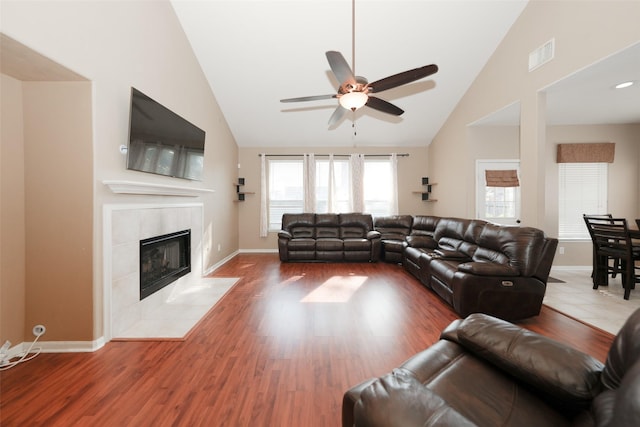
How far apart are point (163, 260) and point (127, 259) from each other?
2.44 feet

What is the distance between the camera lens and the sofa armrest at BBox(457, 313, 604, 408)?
0.92 m

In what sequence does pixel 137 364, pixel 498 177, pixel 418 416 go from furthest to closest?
1. pixel 498 177
2. pixel 137 364
3. pixel 418 416

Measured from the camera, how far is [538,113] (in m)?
3.17

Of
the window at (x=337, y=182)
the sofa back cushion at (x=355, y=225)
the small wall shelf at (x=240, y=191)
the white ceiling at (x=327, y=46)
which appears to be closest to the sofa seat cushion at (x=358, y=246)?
the sofa back cushion at (x=355, y=225)

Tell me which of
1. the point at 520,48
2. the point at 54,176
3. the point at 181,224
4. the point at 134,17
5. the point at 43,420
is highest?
the point at 520,48

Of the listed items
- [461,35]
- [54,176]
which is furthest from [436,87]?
[54,176]

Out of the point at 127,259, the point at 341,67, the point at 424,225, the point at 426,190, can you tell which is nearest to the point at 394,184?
the point at 426,190

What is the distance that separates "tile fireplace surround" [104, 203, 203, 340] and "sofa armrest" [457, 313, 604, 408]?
276 centimetres

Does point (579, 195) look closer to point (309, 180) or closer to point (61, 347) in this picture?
point (309, 180)

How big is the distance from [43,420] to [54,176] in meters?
1.71

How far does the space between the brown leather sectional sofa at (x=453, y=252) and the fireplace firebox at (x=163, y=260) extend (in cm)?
209

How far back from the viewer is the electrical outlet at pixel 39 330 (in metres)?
2.09

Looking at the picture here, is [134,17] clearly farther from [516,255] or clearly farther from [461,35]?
[516,255]

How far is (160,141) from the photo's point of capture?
2855mm
